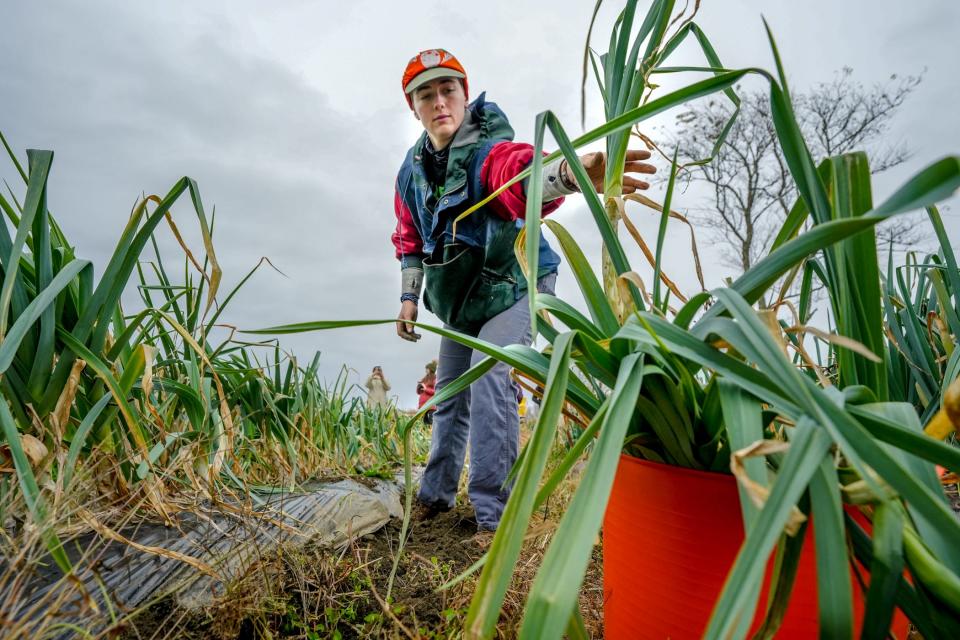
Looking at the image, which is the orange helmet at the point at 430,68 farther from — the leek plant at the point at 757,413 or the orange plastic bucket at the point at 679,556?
the orange plastic bucket at the point at 679,556

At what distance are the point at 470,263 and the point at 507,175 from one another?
1.21 ft

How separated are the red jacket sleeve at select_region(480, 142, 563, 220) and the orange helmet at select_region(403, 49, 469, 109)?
0.38 metres

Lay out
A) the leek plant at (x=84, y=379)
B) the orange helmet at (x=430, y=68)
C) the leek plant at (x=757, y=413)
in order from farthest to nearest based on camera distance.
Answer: the orange helmet at (x=430, y=68) < the leek plant at (x=84, y=379) < the leek plant at (x=757, y=413)

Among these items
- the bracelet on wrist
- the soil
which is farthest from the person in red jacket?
the soil

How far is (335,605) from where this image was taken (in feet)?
3.24

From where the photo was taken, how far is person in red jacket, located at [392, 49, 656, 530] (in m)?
1.88

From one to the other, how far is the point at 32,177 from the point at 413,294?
1.54 metres

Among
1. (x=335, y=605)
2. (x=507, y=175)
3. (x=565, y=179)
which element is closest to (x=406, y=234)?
(x=507, y=175)

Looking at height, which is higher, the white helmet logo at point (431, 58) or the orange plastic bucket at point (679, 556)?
the white helmet logo at point (431, 58)

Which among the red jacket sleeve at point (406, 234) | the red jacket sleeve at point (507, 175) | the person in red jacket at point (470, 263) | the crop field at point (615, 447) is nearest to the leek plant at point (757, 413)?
the crop field at point (615, 447)

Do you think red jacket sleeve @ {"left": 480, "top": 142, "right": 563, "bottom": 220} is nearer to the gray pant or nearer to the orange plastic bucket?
the gray pant

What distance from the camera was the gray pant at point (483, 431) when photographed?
6.15ft

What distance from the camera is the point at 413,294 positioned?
2.33 meters

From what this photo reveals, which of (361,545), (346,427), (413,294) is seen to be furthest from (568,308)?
(346,427)
